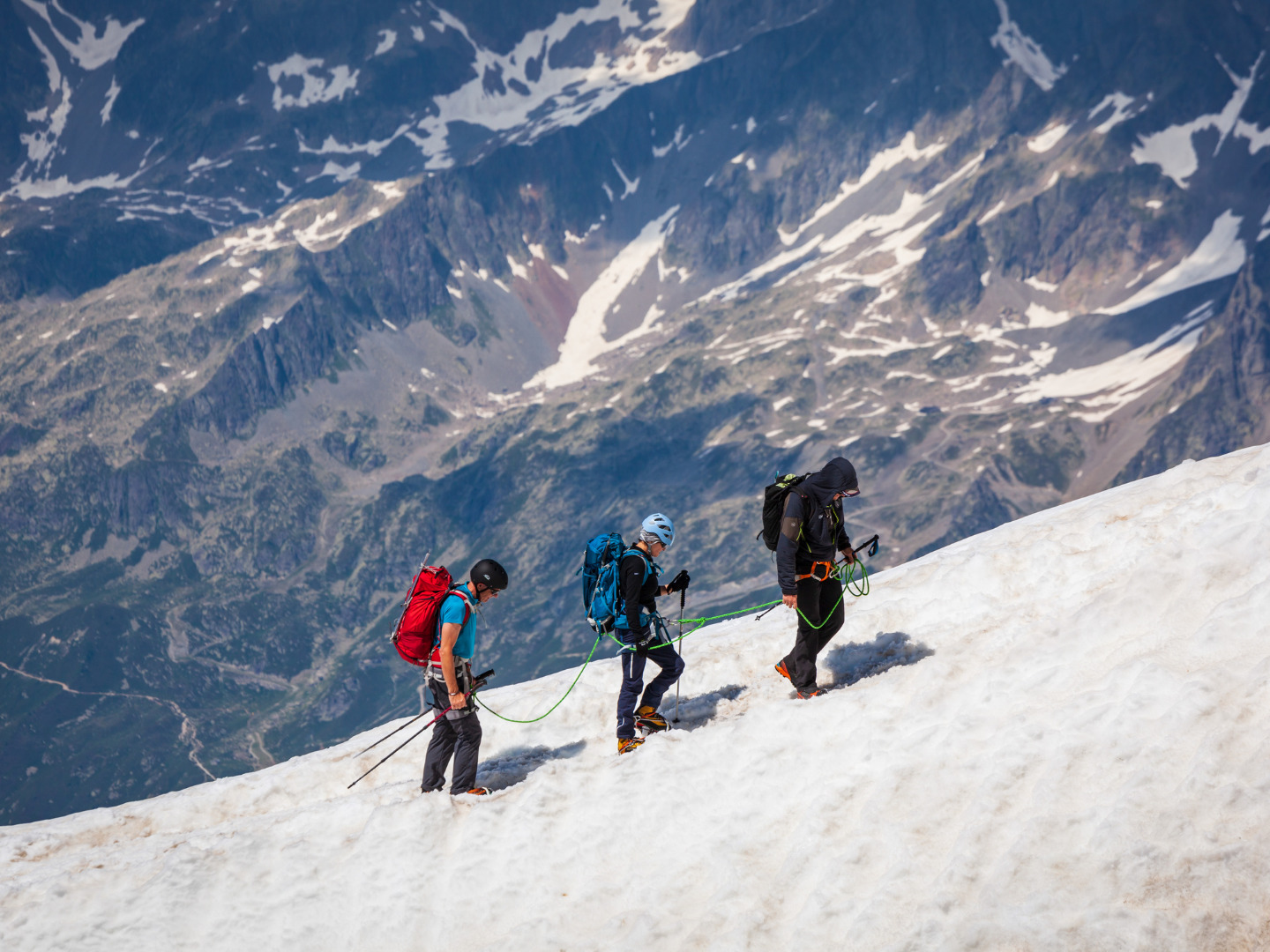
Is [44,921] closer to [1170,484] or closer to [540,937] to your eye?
[540,937]

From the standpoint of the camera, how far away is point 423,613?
14625 mm

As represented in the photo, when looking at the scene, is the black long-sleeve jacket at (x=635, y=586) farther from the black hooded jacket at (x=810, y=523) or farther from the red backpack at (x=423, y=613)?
the red backpack at (x=423, y=613)

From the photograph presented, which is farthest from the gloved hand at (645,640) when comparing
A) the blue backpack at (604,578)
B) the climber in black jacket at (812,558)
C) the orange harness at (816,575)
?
the orange harness at (816,575)

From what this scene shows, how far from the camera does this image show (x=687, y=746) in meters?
14.0

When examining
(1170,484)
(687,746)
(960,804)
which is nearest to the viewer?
(960,804)

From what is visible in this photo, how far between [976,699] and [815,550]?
11.2 ft

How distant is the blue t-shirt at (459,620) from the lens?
46.8ft

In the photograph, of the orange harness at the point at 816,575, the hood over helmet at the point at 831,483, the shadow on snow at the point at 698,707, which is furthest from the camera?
the shadow on snow at the point at 698,707

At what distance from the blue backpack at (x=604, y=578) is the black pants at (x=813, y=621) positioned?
253 centimetres

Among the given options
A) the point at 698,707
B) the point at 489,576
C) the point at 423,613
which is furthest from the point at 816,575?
the point at 423,613

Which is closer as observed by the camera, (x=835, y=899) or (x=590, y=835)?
(x=835, y=899)

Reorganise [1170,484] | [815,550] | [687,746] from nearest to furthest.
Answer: [687,746] → [815,550] → [1170,484]

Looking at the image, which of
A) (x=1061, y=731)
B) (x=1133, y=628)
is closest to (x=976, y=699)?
(x=1061, y=731)

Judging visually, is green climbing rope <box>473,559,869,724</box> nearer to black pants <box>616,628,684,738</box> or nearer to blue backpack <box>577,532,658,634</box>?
black pants <box>616,628,684,738</box>
